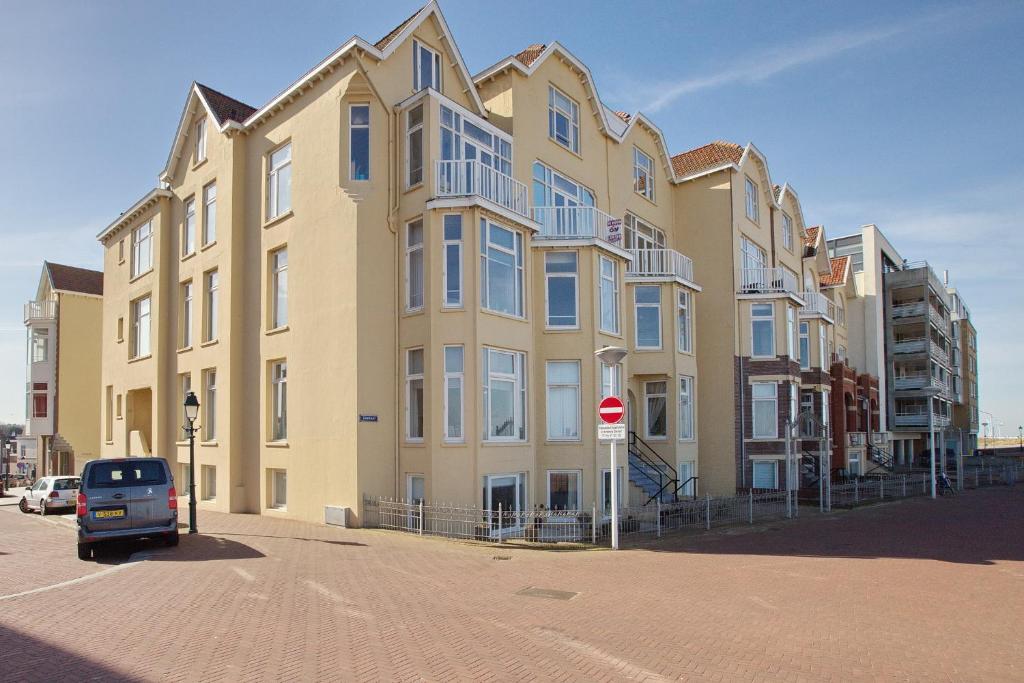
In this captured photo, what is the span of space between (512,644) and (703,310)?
2250 cm

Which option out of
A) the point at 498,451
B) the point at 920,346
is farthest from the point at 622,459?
the point at 920,346

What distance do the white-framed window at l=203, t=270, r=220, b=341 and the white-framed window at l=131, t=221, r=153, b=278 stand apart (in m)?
5.18

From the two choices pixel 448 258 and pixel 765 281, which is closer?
pixel 448 258

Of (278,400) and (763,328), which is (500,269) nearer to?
(278,400)

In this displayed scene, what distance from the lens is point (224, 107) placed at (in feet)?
81.7

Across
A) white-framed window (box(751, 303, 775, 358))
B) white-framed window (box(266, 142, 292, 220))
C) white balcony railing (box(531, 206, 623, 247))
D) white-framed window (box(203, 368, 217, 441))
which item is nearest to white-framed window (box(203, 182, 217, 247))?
white-framed window (box(266, 142, 292, 220))

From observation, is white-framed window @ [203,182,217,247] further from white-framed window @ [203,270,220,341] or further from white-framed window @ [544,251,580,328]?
white-framed window @ [544,251,580,328]

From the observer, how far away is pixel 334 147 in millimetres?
18562

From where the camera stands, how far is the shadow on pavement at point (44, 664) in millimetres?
7012

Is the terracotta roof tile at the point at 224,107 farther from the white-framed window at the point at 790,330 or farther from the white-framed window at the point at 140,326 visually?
the white-framed window at the point at 790,330

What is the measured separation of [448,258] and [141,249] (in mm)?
17736

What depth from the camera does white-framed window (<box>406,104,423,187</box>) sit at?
18.3 m

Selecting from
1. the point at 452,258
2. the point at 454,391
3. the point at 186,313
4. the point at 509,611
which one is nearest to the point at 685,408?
the point at 454,391

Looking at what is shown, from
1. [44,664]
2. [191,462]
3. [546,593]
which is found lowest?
[546,593]
